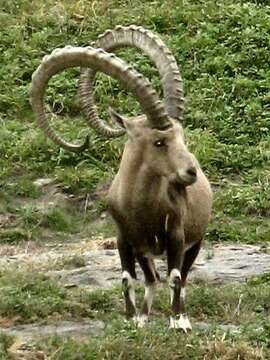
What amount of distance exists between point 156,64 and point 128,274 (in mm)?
1867

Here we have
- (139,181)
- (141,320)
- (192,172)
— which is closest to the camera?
(192,172)

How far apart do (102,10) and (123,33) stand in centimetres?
1121

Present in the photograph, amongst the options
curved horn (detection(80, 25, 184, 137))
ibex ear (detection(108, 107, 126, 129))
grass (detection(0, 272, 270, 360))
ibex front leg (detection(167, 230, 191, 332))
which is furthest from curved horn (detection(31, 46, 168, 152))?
grass (detection(0, 272, 270, 360))

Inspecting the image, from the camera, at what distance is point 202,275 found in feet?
40.9

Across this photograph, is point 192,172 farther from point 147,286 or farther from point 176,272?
point 147,286

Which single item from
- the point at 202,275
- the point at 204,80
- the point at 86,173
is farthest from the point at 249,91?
the point at 202,275

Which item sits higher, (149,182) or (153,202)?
(149,182)

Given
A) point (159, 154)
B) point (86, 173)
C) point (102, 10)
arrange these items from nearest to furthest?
point (159, 154), point (86, 173), point (102, 10)

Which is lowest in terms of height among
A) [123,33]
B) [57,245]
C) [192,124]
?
[57,245]

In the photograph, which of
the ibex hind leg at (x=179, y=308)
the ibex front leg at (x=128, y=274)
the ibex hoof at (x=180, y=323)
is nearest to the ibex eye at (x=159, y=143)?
the ibex front leg at (x=128, y=274)

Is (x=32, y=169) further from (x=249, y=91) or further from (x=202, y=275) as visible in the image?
(x=202, y=275)

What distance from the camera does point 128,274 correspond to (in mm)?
9922

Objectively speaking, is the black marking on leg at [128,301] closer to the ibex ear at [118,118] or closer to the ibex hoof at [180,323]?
the ibex hoof at [180,323]

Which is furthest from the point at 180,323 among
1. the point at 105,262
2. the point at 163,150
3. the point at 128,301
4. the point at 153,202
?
the point at 105,262
